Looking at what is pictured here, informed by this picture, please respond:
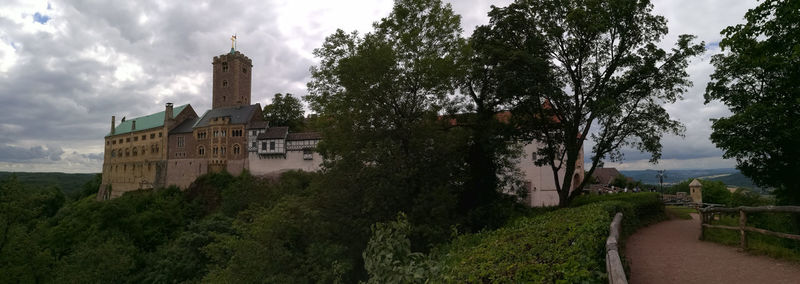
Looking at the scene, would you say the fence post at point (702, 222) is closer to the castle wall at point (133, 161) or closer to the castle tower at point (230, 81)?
the castle tower at point (230, 81)

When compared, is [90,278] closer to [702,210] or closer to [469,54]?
[469,54]

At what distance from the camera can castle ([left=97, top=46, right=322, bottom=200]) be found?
1884 inches

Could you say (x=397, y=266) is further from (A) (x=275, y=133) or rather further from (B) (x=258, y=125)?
(B) (x=258, y=125)

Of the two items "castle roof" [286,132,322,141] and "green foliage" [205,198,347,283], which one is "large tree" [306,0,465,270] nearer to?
"green foliage" [205,198,347,283]

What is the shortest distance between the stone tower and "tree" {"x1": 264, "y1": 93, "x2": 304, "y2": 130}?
14.0ft

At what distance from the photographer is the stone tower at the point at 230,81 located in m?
55.9

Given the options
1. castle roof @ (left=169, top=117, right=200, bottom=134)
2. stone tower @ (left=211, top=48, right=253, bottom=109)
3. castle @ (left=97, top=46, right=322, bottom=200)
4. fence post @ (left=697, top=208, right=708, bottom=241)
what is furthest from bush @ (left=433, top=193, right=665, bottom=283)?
castle roof @ (left=169, top=117, right=200, bottom=134)

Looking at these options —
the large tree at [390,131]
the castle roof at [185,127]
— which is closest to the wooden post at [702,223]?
the large tree at [390,131]

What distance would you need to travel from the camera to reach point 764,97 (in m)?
15.4

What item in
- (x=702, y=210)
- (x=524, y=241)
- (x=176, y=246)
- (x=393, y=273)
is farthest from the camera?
(x=176, y=246)

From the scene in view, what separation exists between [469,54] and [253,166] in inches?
1528

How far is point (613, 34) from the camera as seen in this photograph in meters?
17.2

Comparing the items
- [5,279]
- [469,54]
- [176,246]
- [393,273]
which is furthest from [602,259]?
[176,246]

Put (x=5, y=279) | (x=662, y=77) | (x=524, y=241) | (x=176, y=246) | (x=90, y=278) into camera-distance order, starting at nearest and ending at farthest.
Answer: (x=524, y=241), (x=662, y=77), (x=5, y=279), (x=90, y=278), (x=176, y=246)
